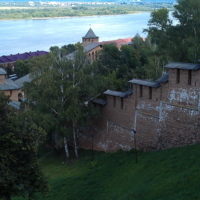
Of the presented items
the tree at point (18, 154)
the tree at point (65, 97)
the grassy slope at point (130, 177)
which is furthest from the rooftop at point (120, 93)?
the tree at point (18, 154)

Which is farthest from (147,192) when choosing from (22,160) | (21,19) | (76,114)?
(21,19)

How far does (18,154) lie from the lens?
7.43 meters

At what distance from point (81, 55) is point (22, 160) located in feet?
28.0

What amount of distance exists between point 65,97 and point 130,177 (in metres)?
4.22

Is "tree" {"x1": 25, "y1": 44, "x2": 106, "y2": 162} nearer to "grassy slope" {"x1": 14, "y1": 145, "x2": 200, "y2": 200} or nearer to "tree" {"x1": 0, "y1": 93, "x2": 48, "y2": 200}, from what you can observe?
"grassy slope" {"x1": 14, "y1": 145, "x2": 200, "y2": 200}

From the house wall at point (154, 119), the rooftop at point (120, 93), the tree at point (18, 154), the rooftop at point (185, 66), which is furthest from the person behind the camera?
the rooftop at point (120, 93)

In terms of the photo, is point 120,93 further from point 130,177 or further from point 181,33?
point 181,33

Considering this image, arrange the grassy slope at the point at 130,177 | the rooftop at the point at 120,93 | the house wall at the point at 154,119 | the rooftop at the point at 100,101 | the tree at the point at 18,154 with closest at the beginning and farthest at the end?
the grassy slope at the point at 130,177 → the tree at the point at 18,154 → the house wall at the point at 154,119 → the rooftop at the point at 120,93 → the rooftop at the point at 100,101

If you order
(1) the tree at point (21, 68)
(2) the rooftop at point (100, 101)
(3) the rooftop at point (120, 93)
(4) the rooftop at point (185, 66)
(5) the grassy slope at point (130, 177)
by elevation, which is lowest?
(1) the tree at point (21, 68)

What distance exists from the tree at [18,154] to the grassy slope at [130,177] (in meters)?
1.70

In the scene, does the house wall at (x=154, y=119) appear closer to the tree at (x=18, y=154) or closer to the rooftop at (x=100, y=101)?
the rooftop at (x=100, y=101)

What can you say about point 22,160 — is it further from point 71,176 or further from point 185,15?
point 185,15

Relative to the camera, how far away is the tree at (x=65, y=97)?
11633 mm

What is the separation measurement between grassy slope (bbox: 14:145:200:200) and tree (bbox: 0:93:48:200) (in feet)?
5.57
